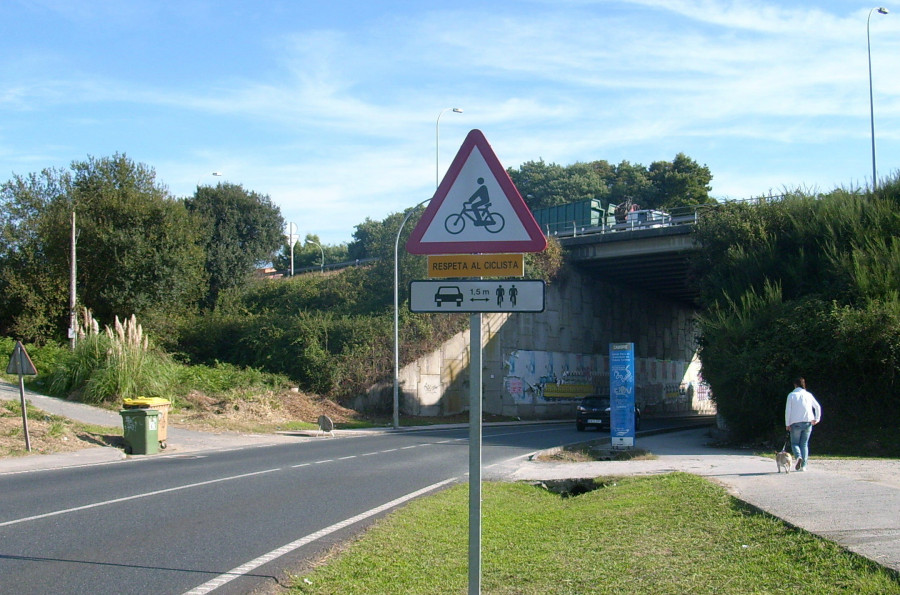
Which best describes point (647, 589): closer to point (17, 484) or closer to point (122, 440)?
point (17, 484)

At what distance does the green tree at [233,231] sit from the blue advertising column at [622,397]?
106 feet

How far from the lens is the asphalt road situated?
22.1 feet

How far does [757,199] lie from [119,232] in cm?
2822

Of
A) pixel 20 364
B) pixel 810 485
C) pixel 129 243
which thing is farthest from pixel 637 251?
pixel 810 485

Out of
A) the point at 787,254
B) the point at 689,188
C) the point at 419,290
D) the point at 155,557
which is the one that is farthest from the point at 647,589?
the point at 689,188

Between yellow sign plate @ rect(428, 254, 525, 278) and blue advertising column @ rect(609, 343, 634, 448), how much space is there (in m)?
14.2

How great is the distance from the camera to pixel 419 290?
4.64m

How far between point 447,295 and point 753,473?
963 centimetres

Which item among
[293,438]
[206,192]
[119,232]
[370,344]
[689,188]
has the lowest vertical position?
[293,438]

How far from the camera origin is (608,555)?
21.8 feet

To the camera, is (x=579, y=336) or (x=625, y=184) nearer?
(x=579, y=336)

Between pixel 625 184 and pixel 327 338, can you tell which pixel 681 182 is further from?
pixel 327 338

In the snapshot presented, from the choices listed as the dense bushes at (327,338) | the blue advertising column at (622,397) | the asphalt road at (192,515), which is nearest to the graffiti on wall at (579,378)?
the dense bushes at (327,338)

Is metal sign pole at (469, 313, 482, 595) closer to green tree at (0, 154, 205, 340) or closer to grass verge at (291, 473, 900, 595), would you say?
grass verge at (291, 473, 900, 595)
